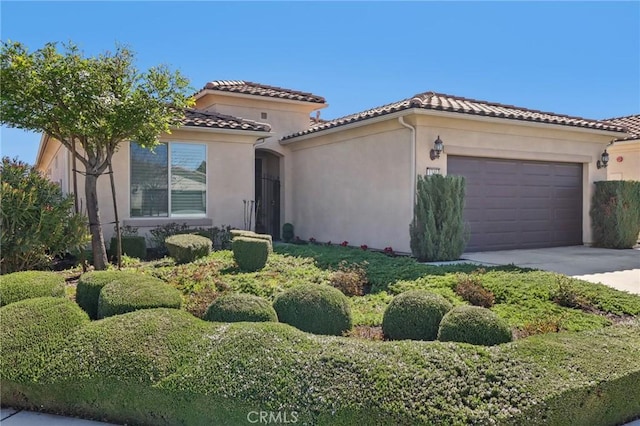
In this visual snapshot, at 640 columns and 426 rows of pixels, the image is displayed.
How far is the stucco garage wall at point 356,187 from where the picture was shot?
11.7m

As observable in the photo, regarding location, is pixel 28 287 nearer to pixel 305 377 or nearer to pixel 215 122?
pixel 305 377

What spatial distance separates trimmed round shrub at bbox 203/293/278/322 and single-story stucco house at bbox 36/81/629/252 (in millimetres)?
6850

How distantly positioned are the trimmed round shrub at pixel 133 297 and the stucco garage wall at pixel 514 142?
24.3 ft

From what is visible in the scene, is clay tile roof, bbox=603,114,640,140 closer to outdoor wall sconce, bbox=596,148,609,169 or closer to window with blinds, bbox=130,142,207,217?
outdoor wall sconce, bbox=596,148,609,169

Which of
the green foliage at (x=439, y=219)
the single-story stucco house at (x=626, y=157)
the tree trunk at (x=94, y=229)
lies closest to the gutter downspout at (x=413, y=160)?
the green foliage at (x=439, y=219)

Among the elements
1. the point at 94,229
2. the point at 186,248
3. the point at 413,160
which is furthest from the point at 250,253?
the point at 413,160

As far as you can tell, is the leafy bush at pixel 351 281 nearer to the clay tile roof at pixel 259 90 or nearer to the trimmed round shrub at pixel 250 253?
the trimmed round shrub at pixel 250 253

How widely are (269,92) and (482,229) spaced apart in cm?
886

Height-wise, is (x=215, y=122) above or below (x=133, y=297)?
above

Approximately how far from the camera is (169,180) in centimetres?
1261

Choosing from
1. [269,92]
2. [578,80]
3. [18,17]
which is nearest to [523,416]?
[18,17]

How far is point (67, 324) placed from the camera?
4.61m

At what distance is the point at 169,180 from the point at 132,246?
2370mm

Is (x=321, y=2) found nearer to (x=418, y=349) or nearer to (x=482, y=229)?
(x=482, y=229)
